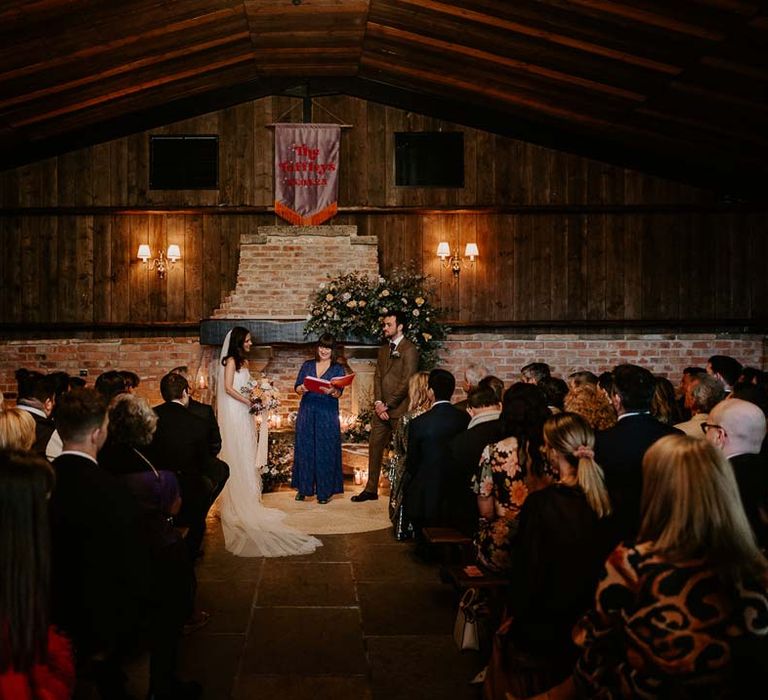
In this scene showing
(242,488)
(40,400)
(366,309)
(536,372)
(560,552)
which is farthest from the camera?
(366,309)

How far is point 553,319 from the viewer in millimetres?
11164

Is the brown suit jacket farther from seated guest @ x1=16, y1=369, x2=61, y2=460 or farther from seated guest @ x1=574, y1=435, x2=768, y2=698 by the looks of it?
seated guest @ x1=574, y1=435, x2=768, y2=698

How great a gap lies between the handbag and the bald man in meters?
1.34

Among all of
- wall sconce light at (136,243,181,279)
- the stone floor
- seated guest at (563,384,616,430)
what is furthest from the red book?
wall sconce light at (136,243,181,279)

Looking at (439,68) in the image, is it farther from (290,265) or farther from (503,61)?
(290,265)

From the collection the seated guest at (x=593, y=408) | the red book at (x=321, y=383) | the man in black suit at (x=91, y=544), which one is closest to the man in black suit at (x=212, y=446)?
the man in black suit at (x=91, y=544)

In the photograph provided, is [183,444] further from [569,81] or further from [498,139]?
[498,139]

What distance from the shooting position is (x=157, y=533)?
3.25 meters

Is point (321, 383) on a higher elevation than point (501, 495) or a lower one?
higher

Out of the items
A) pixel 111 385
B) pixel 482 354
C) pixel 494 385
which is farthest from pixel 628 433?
pixel 482 354

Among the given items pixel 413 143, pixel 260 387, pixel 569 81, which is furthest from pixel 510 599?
pixel 413 143

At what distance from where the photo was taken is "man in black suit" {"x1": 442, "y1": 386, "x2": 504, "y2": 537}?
4.41 m

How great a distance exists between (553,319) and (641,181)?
2.42m

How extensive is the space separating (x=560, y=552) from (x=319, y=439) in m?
4.95
